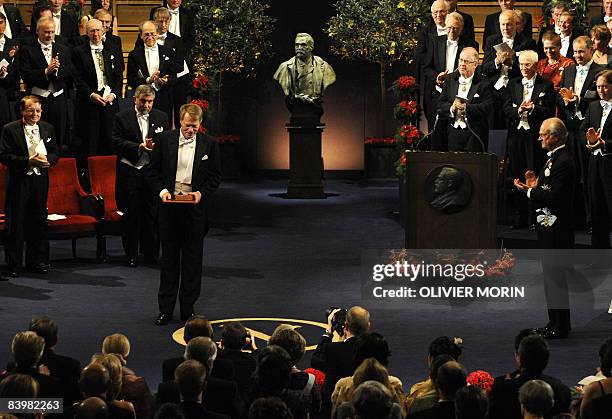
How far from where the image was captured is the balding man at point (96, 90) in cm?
1422

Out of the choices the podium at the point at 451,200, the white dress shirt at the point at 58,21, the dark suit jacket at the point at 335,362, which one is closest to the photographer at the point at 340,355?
the dark suit jacket at the point at 335,362

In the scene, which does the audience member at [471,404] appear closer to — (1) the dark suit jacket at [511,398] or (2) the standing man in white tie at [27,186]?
(1) the dark suit jacket at [511,398]

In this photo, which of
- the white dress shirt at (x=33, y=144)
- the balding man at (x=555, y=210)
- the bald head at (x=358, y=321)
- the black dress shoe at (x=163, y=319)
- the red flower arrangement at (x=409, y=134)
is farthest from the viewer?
the red flower arrangement at (x=409, y=134)

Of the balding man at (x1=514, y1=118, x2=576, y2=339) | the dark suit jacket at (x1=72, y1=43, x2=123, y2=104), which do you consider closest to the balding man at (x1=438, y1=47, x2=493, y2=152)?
→ the balding man at (x1=514, y1=118, x2=576, y2=339)

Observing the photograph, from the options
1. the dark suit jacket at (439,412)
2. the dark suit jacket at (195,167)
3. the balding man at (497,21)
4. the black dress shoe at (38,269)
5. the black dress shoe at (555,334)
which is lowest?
the black dress shoe at (555,334)

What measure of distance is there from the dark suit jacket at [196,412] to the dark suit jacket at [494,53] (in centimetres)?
904

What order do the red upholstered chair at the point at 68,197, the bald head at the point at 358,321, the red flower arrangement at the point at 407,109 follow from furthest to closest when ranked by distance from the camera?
the red flower arrangement at the point at 407,109, the red upholstered chair at the point at 68,197, the bald head at the point at 358,321

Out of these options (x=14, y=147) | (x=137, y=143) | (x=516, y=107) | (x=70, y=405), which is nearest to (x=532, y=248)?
(x=516, y=107)

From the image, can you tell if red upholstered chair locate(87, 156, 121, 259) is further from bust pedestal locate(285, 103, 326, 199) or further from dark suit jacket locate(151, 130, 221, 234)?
bust pedestal locate(285, 103, 326, 199)

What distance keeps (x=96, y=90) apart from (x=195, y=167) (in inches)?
176

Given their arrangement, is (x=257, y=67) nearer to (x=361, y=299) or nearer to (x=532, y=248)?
(x=532, y=248)

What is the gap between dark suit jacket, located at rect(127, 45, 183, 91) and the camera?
14602 mm

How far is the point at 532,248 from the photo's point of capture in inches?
515

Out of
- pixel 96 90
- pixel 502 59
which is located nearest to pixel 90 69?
pixel 96 90
